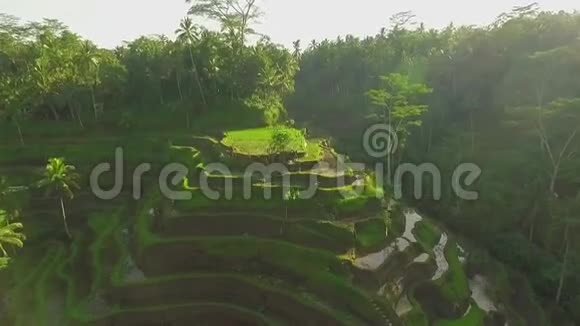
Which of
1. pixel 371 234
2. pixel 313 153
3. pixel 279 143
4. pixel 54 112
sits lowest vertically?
pixel 371 234

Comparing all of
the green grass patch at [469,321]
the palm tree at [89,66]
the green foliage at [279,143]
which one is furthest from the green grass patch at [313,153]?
the palm tree at [89,66]

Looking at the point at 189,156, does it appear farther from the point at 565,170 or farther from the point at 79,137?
the point at 565,170

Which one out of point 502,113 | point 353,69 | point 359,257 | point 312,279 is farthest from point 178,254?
point 353,69

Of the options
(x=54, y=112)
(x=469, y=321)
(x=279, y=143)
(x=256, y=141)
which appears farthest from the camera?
(x=54, y=112)

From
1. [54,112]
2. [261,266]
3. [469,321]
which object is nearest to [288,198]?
[261,266]

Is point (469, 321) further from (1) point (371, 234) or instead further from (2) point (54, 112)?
(2) point (54, 112)

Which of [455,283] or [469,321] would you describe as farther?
[455,283]

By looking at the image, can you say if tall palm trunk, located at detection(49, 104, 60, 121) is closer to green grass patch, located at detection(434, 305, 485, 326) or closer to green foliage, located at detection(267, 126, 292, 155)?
green foliage, located at detection(267, 126, 292, 155)
